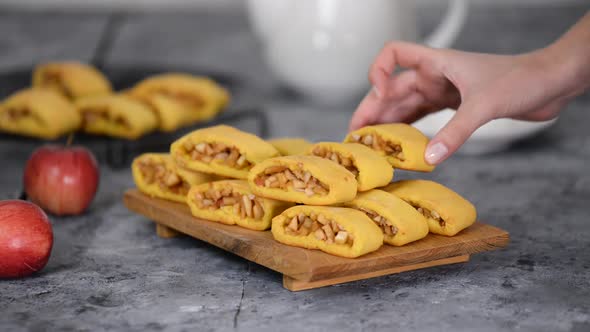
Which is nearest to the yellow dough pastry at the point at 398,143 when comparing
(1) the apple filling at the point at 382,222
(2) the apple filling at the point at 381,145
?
(2) the apple filling at the point at 381,145

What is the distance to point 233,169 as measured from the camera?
1.53 m

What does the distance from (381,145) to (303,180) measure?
196mm

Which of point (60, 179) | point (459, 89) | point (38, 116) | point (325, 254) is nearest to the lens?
point (325, 254)

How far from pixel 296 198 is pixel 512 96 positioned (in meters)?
0.43

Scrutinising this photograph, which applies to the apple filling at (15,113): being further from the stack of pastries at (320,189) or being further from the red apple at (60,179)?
the stack of pastries at (320,189)

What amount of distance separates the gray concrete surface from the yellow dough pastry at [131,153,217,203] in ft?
0.28

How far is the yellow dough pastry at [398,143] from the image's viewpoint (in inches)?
59.1

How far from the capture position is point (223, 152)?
156 centimetres

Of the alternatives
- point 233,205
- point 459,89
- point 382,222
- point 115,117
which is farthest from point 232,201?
point 115,117

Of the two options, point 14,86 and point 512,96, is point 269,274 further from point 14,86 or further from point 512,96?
point 14,86

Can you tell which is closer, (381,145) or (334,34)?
(381,145)

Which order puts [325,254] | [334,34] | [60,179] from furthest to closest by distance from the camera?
[334,34], [60,179], [325,254]

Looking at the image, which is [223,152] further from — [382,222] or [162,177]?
[382,222]

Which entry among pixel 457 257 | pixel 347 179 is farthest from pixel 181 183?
pixel 457 257
